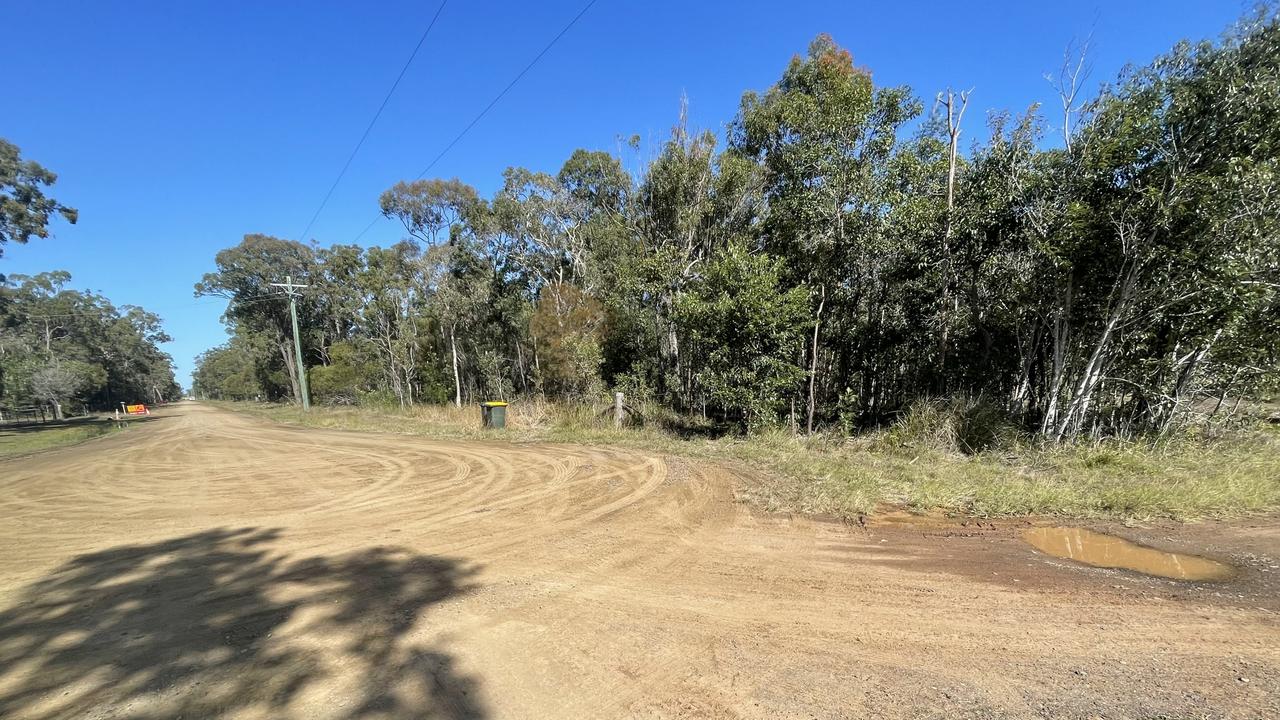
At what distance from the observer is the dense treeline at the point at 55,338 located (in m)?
23.2

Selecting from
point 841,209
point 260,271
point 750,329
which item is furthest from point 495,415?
point 260,271

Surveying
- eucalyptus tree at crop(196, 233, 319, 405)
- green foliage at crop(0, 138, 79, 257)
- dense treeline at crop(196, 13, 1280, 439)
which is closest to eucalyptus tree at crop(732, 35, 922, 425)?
dense treeline at crop(196, 13, 1280, 439)

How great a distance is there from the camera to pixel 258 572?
4227 mm

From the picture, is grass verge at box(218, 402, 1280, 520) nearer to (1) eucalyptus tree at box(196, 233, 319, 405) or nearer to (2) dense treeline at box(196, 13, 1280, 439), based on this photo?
(2) dense treeline at box(196, 13, 1280, 439)

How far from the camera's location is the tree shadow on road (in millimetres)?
2557

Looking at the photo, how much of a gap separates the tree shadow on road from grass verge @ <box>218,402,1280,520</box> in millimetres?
4017

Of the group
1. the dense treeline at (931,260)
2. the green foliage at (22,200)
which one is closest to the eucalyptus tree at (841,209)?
the dense treeline at (931,260)

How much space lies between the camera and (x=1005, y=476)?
21.7 feet

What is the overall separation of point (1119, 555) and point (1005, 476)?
2582 millimetres

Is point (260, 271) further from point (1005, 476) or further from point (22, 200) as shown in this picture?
point (1005, 476)

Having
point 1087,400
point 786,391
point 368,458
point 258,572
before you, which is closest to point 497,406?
point 368,458

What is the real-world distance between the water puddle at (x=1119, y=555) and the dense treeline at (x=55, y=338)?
38377 millimetres

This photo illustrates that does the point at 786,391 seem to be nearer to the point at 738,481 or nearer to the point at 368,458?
the point at 738,481

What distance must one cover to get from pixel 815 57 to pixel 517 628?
52.2 feet
